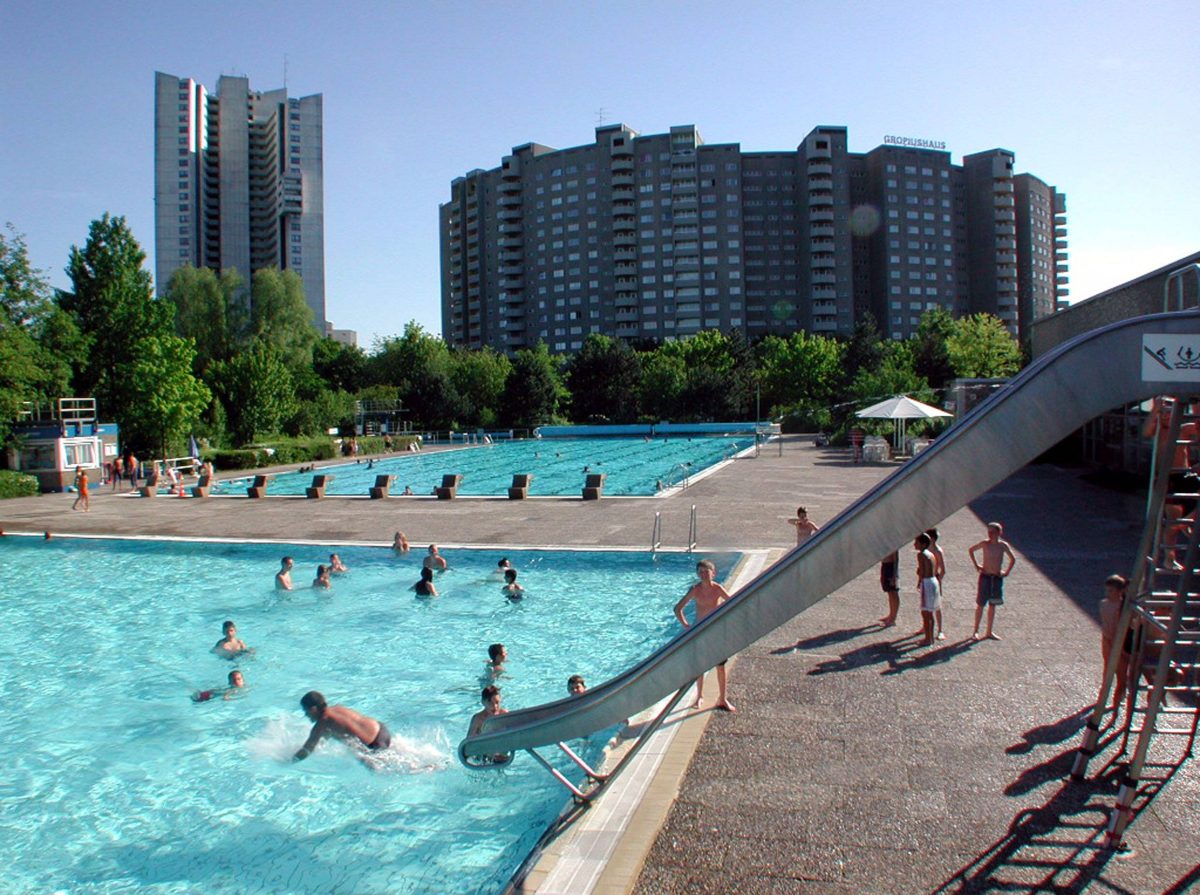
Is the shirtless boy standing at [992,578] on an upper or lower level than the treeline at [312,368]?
lower

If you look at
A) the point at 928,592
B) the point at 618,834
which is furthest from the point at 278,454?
the point at 618,834

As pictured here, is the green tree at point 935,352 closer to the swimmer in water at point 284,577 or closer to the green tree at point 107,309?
the green tree at point 107,309

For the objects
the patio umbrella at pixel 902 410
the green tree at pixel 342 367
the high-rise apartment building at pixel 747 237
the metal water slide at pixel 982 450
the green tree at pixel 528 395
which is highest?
the high-rise apartment building at pixel 747 237

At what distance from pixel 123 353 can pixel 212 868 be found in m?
39.9

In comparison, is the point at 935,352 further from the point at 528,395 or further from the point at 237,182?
the point at 237,182

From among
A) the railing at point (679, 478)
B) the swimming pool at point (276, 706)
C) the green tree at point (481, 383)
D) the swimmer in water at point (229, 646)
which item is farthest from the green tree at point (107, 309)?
the swimmer in water at point (229, 646)

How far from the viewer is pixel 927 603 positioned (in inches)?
368

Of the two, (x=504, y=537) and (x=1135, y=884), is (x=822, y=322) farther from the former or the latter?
(x=1135, y=884)

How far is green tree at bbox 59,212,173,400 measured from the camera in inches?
1586

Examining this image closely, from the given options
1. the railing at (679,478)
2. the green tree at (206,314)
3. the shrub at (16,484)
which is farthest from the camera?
the green tree at (206,314)

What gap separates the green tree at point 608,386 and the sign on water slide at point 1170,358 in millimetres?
69318

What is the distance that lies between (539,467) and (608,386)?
1302 inches

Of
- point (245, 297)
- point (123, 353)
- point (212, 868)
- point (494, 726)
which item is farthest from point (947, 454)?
point (245, 297)

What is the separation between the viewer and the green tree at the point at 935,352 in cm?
5778
